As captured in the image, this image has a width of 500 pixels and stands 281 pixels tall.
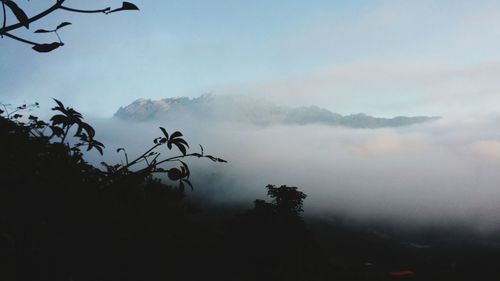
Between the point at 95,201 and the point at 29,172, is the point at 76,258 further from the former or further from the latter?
the point at 29,172

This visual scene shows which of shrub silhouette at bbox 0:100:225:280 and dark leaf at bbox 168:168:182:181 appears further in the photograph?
dark leaf at bbox 168:168:182:181

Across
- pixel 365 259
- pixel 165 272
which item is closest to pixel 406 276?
pixel 365 259

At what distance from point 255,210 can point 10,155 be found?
48798mm

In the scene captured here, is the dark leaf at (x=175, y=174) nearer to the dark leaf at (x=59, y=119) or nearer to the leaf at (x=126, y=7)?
the dark leaf at (x=59, y=119)

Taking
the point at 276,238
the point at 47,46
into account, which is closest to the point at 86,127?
the point at 47,46

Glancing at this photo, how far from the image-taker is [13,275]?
2938 mm

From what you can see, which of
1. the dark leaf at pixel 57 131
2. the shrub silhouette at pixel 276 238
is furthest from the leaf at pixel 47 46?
the shrub silhouette at pixel 276 238

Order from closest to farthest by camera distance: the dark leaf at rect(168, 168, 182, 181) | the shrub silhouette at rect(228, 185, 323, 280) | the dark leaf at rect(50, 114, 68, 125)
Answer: the dark leaf at rect(50, 114, 68, 125)
the dark leaf at rect(168, 168, 182, 181)
the shrub silhouette at rect(228, 185, 323, 280)

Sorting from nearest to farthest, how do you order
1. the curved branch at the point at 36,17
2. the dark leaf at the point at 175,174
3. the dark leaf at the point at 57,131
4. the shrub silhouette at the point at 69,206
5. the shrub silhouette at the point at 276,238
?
the curved branch at the point at 36,17 < the shrub silhouette at the point at 69,206 < the dark leaf at the point at 175,174 < the dark leaf at the point at 57,131 < the shrub silhouette at the point at 276,238

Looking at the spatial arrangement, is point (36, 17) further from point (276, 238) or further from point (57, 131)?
point (276, 238)

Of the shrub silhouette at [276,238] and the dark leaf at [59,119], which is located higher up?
the dark leaf at [59,119]

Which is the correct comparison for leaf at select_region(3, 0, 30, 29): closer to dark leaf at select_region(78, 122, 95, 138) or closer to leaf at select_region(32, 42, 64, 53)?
leaf at select_region(32, 42, 64, 53)

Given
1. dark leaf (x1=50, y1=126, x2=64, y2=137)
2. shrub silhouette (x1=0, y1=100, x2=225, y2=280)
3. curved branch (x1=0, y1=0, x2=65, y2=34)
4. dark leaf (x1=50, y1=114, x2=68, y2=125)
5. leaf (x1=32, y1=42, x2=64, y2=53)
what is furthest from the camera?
dark leaf (x1=50, y1=126, x2=64, y2=137)

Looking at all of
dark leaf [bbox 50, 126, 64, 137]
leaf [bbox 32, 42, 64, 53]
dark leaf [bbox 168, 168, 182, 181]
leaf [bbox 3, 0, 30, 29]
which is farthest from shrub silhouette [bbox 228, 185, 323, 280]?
leaf [bbox 3, 0, 30, 29]
